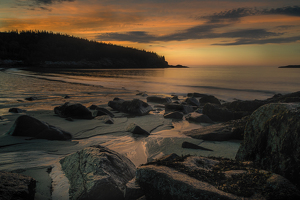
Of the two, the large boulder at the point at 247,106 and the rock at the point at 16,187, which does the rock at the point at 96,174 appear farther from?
the large boulder at the point at 247,106

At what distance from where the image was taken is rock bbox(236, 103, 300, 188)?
200cm

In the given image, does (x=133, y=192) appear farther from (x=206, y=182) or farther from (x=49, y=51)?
(x=49, y=51)

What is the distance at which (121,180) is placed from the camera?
235 cm

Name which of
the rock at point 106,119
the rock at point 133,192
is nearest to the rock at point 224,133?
the rock at point 106,119

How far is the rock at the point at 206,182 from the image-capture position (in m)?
1.67

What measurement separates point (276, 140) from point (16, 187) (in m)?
2.87

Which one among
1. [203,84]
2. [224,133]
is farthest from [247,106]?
[203,84]

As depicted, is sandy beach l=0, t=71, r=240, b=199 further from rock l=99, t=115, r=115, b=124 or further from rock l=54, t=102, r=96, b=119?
rock l=54, t=102, r=96, b=119

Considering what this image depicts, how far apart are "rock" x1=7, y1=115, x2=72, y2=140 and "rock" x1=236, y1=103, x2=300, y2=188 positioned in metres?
3.67

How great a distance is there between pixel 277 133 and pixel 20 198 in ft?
9.33

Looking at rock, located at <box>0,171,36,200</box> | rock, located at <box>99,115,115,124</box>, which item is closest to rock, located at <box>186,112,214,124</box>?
rock, located at <box>99,115,115,124</box>

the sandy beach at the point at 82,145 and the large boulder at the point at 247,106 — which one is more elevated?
the large boulder at the point at 247,106

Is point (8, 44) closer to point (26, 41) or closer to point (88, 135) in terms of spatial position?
point (26, 41)

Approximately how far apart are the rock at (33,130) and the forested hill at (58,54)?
293 feet
